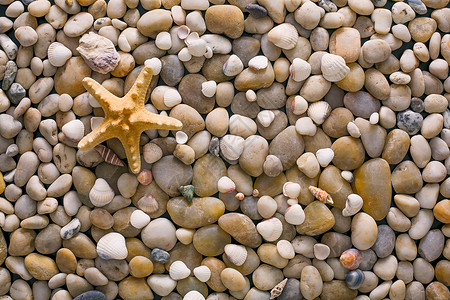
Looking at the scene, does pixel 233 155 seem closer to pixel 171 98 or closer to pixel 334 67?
pixel 171 98

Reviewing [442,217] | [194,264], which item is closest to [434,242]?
[442,217]

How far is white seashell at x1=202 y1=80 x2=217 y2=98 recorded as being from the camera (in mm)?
1334

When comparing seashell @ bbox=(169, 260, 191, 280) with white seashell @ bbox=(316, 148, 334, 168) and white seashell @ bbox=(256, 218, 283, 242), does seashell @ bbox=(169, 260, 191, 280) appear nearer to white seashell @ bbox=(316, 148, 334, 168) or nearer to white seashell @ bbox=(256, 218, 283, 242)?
white seashell @ bbox=(256, 218, 283, 242)

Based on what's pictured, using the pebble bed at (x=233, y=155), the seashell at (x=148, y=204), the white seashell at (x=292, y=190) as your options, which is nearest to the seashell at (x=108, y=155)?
the pebble bed at (x=233, y=155)

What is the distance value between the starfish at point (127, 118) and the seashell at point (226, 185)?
0.73ft

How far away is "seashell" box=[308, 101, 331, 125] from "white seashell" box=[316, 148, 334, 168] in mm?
85

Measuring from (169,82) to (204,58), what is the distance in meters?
0.13

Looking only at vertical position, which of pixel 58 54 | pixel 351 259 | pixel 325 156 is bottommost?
pixel 351 259

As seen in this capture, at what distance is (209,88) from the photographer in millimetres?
1335

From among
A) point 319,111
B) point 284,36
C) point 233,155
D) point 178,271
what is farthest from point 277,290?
point 284,36

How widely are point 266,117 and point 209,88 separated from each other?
0.19m

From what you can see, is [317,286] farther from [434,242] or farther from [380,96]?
[380,96]

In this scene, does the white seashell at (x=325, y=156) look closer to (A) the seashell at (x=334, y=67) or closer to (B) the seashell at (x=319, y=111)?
(B) the seashell at (x=319, y=111)

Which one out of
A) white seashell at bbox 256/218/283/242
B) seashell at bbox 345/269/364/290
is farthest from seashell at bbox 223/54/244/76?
seashell at bbox 345/269/364/290
